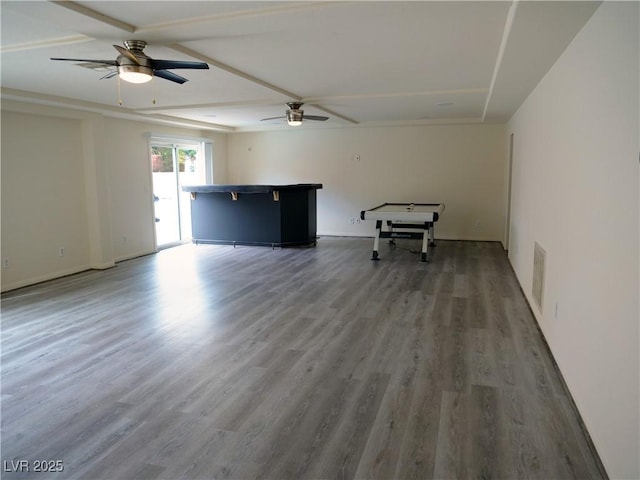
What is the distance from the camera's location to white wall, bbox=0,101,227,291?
5.20 meters

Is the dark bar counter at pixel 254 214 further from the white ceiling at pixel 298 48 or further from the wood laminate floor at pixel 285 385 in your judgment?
the wood laminate floor at pixel 285 385

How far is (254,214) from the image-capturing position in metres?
7.71

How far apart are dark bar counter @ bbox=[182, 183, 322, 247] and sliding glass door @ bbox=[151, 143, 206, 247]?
0.44m

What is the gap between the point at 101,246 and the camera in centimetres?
625

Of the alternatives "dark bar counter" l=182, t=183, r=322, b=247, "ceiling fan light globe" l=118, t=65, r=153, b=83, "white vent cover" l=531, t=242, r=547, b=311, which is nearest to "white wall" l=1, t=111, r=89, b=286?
"dark bar counter" l=182, t=183, r=322, b=247

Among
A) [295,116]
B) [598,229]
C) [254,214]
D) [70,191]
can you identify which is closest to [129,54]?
[598,229]

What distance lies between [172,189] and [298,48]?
5626 millimetres

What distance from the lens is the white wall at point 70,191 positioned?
5195mm

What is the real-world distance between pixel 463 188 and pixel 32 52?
697 centimetres

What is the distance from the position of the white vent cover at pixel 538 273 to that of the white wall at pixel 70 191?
5.60 metres

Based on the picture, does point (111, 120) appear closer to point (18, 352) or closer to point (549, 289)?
point (18, 352)

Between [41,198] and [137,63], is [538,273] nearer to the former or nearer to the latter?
[137,63]

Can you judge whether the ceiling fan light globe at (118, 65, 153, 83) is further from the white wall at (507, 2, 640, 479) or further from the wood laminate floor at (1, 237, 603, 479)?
the white wall at (507, 2, 640, 479)

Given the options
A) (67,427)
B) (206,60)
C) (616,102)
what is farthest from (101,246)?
(616,102)
